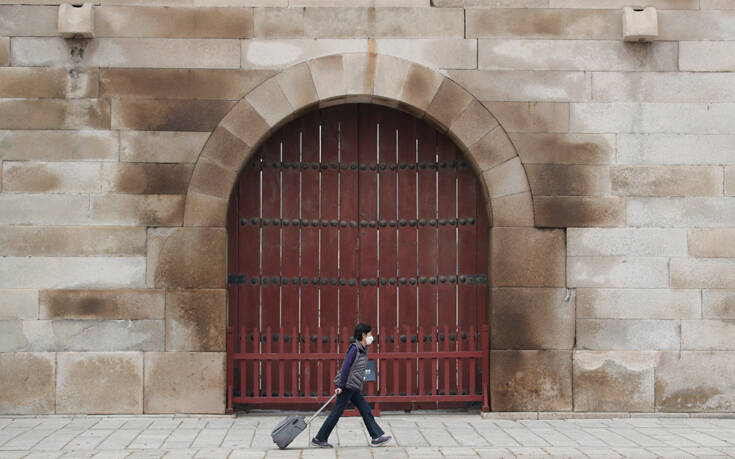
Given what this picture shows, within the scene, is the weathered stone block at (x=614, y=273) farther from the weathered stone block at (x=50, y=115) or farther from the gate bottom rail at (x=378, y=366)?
the weathered stone block at (x=50, y=115)

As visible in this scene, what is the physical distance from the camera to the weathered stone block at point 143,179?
862 centimetres

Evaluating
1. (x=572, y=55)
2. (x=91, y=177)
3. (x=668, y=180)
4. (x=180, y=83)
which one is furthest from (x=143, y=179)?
(x=668, y=180)

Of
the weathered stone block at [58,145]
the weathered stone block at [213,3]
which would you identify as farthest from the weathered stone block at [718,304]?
the weathered stone block at [58,145]

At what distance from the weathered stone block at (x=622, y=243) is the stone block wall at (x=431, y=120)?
0.07 feet

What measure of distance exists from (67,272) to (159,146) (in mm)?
1560

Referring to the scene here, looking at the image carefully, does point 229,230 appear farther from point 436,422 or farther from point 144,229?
point 436,422

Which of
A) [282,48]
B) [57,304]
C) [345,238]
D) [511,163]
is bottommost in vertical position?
[57,304]

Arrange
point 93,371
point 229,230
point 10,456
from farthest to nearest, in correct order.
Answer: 1. point 229,230
2. point 93,371
3. point 10,456

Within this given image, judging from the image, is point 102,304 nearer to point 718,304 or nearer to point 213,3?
point 213,3

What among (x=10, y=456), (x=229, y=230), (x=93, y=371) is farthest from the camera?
(x=229, y=230)

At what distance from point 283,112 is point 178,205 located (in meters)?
1.42

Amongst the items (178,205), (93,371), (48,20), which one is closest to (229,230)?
(178,205)

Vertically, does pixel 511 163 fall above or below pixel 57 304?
above

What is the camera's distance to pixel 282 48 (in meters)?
8.75
